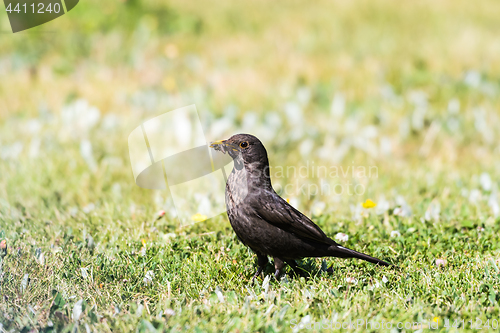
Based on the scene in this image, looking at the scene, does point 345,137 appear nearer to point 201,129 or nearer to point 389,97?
point 389,97

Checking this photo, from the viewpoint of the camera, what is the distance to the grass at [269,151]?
317 centimetres

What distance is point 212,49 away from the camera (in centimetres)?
952

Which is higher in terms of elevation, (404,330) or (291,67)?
(291,67)

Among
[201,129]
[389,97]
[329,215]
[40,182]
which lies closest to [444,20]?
[389,97]

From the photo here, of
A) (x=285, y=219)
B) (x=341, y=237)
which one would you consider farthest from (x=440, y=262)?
(x=285, y=219)

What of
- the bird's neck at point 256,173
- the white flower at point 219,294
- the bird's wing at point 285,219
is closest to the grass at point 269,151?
the white flower at point 219,294

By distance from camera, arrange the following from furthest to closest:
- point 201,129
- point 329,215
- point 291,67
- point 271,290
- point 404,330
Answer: point 291,67 → point 201,129 → point 329,215 → point 271,290 → point 404,330

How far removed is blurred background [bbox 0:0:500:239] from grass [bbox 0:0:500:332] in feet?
0.11

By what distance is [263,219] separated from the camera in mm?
3363

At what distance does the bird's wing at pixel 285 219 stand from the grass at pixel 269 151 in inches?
12.6

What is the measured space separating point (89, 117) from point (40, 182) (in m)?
1.57
